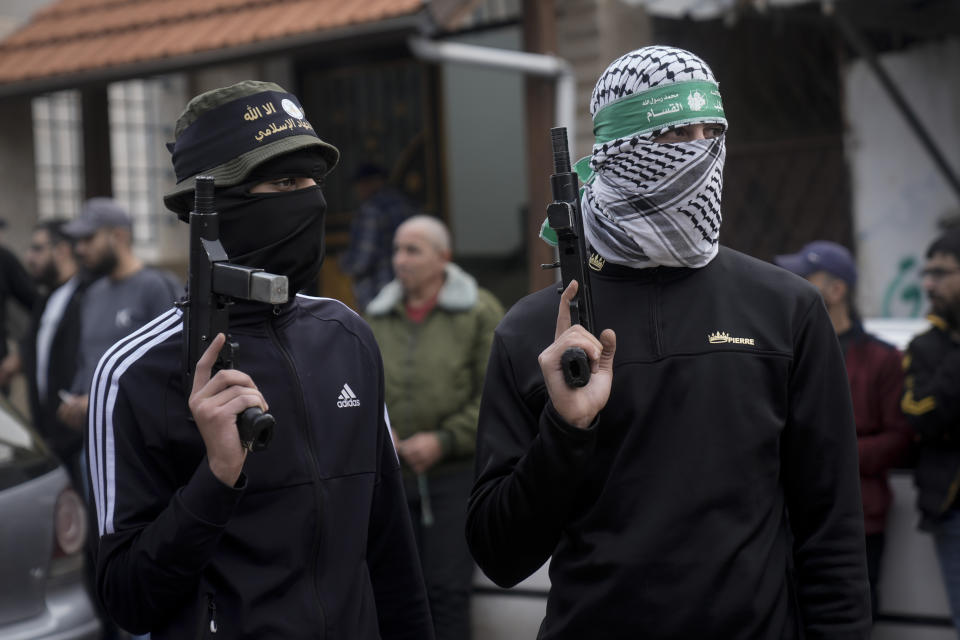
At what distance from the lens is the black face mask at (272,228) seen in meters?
2.34

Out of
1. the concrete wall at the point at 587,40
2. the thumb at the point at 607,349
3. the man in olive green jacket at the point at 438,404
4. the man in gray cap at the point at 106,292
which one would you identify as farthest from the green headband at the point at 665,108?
the concrete wall at the point at 587,40

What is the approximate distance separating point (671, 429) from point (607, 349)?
0.66 ft

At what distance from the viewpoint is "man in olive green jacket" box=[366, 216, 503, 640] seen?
5000 mm

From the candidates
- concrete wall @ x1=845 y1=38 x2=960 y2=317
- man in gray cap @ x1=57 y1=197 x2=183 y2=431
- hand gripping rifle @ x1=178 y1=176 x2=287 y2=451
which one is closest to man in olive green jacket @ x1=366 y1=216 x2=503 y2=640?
man in gray cap @ x1=57 y1=197 x2=183 y2=431

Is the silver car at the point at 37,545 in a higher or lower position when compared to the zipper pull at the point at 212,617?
lower

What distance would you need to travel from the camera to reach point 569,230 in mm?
2191

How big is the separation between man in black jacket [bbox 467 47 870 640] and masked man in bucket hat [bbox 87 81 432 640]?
261 mm

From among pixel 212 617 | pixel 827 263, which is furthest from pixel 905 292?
pixel 212 617

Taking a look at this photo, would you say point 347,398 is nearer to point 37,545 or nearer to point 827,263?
point 37,545

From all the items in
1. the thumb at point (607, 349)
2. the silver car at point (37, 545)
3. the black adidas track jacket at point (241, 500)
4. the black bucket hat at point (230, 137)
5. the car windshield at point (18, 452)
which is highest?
the black bucket hat at point (230, 137)

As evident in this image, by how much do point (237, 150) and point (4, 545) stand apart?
2391 millimetres

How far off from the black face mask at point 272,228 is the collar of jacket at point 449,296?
275 cm

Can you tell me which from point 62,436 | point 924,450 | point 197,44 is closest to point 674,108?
point 924,450

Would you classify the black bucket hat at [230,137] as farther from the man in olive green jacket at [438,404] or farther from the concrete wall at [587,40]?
the concrete wall at [587,40]
